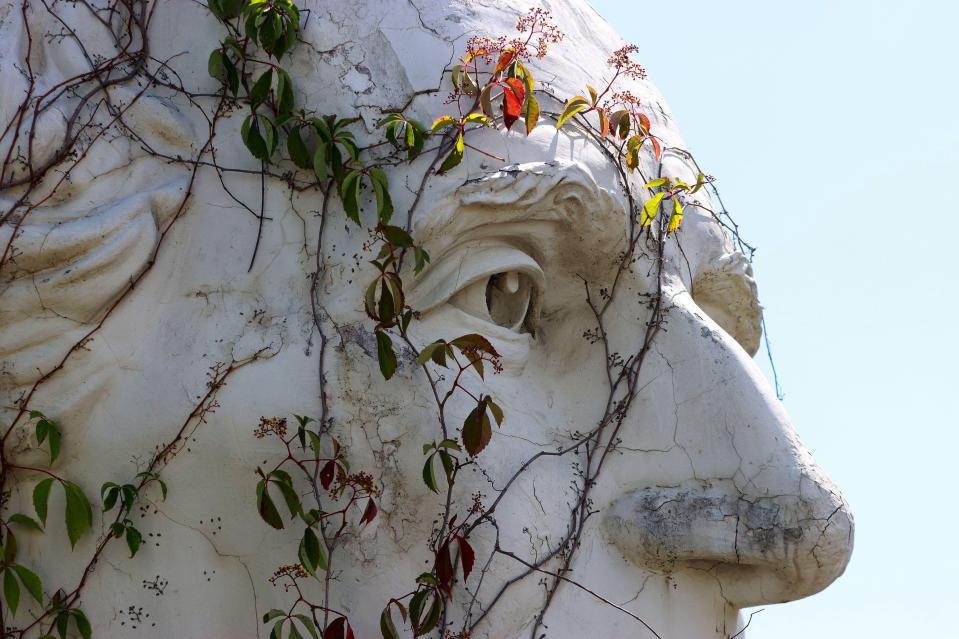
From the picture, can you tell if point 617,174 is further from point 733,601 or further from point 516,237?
point 733,601

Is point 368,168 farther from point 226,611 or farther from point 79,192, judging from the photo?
point 226,611

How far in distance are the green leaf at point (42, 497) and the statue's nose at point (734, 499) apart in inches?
40.9

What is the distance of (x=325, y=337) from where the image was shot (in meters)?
2.85

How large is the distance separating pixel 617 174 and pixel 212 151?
0.80 metres

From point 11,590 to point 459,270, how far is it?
1.00 meters

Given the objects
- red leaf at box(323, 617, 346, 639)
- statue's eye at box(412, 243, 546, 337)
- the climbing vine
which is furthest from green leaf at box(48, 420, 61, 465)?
statue's eye at box(412, 243, 546, 337)

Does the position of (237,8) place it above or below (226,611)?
above

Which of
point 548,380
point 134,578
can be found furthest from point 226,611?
point 548,380

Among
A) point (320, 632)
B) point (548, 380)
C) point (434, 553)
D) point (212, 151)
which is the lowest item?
point (320, 632)

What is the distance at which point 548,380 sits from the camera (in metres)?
3.13

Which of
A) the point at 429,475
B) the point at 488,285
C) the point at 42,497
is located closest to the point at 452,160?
the point at 488,285

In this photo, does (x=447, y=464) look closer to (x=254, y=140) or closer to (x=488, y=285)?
(x=488, y=285)

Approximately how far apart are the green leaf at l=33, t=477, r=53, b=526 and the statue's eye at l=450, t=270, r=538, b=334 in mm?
824

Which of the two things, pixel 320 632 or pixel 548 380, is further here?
pixel 548 380
